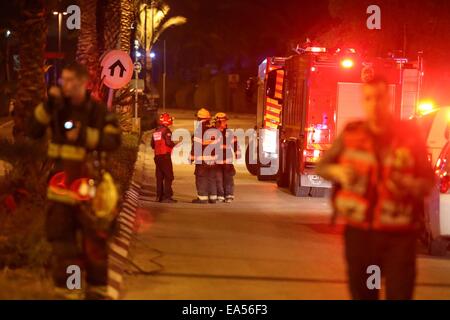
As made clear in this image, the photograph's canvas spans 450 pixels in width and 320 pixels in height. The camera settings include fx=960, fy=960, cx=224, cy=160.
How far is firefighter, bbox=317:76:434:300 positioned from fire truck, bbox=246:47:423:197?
39.3 feet

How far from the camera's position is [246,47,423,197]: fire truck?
1881 cm

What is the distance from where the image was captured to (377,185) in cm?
641

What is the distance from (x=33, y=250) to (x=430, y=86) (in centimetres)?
2627

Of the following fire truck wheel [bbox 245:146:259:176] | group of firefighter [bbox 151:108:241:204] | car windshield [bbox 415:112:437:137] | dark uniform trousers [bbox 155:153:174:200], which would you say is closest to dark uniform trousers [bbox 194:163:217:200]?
group of firefighter [bbox 151:108:241:204]

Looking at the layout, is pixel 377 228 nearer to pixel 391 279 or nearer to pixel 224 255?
pixel 391 279

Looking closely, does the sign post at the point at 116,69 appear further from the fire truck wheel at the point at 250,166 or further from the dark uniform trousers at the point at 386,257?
the dark uniform trousers at the point at 386,257

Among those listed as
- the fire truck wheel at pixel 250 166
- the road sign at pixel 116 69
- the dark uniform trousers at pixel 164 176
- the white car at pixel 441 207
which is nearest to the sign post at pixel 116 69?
the road sign at pixel 116 69

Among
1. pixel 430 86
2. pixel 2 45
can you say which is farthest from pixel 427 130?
pixel 2 45

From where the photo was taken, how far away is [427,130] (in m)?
13.4

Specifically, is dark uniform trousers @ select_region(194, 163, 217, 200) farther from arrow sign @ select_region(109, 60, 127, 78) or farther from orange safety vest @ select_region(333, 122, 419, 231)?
orange safety vest @ select_region(333, 122, 419, 231)

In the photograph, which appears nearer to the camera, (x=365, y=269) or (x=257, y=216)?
(x=365, y=269)

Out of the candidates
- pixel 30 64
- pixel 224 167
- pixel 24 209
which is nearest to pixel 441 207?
pixel 24 209

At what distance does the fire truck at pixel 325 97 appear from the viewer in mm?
18812

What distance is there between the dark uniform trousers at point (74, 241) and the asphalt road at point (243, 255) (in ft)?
4.80
